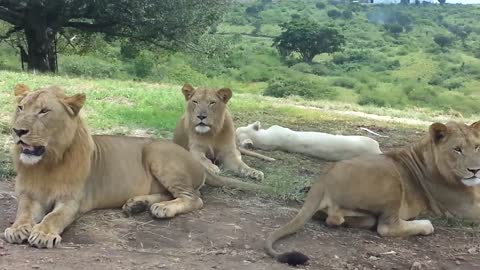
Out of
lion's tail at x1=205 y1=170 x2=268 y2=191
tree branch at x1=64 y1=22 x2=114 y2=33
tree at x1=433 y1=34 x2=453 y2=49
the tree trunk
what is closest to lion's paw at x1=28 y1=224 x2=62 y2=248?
lion's tail at x1=205 y1=170 x2=268 y2=191

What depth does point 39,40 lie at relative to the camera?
1775cm

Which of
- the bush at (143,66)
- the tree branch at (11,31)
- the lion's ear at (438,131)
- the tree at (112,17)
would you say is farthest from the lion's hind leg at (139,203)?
the bush at (143,66)

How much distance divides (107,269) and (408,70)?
3840cm

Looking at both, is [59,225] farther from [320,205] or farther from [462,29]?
[462,29]

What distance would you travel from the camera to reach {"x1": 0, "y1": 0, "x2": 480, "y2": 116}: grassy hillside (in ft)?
72.2

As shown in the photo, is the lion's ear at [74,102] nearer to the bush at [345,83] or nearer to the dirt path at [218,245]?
the dirt path at [218,245]

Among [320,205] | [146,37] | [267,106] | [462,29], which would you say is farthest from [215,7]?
[462,29]

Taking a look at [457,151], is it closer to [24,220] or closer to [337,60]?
[24,220]

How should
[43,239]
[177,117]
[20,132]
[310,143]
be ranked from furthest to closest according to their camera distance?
[177,117] < [310,143] < [20,132] < [43,239]

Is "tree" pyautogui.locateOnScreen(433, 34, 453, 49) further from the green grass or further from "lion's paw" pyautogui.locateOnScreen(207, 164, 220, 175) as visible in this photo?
"lion's paw" pyautogui.locateOnScreen(207, 164, 220, 175)

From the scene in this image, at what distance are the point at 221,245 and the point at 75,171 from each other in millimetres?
923

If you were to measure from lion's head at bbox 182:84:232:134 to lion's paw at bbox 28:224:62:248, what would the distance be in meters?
2.38

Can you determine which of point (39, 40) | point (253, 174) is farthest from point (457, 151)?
point (39, 40)

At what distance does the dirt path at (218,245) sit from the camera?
371 centimetres
